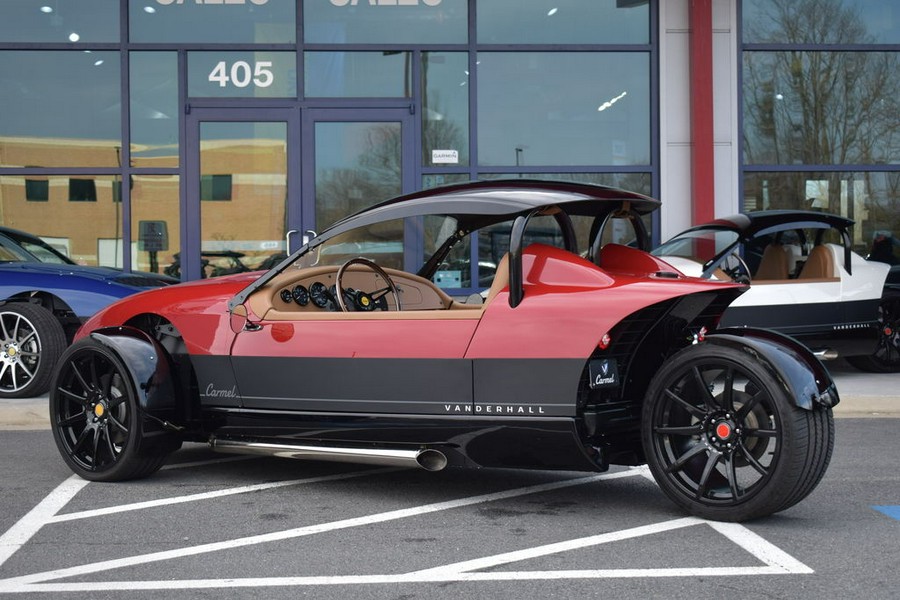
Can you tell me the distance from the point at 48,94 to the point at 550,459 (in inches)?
409

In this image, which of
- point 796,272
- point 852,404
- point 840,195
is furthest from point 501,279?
point 840,195

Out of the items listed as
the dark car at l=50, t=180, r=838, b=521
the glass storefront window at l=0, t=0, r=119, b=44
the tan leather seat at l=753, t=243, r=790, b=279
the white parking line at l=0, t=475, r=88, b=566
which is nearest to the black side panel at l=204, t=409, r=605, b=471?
the dark car at l=50, t=180, r=838, b=521

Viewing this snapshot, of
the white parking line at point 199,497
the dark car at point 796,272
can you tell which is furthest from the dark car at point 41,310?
the dark car at point 796,272

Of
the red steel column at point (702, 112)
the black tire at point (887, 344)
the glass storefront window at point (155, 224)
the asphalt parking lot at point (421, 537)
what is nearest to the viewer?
the asphalt parking lot at point (421, 537)

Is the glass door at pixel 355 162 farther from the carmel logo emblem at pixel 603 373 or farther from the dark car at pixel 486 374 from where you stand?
the carmel logo emblem at pixel 603 373

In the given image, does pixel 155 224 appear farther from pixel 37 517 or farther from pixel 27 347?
pixel 37 517

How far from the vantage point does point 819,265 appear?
35.0ft

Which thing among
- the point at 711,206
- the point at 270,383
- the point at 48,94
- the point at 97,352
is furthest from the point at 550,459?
the point at 48,94

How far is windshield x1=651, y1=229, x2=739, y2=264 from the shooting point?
408 inches

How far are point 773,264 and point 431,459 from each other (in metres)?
6.31

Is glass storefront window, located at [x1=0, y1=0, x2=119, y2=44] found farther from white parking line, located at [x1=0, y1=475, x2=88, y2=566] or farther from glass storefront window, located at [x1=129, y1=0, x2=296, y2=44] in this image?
white parking line, located at [x1=0, y1=475, x2=88, y2=566]

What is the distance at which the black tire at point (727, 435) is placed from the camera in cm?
477

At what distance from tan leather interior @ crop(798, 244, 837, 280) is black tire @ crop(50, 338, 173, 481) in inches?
262

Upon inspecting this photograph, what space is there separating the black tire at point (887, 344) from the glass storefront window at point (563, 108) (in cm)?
365
